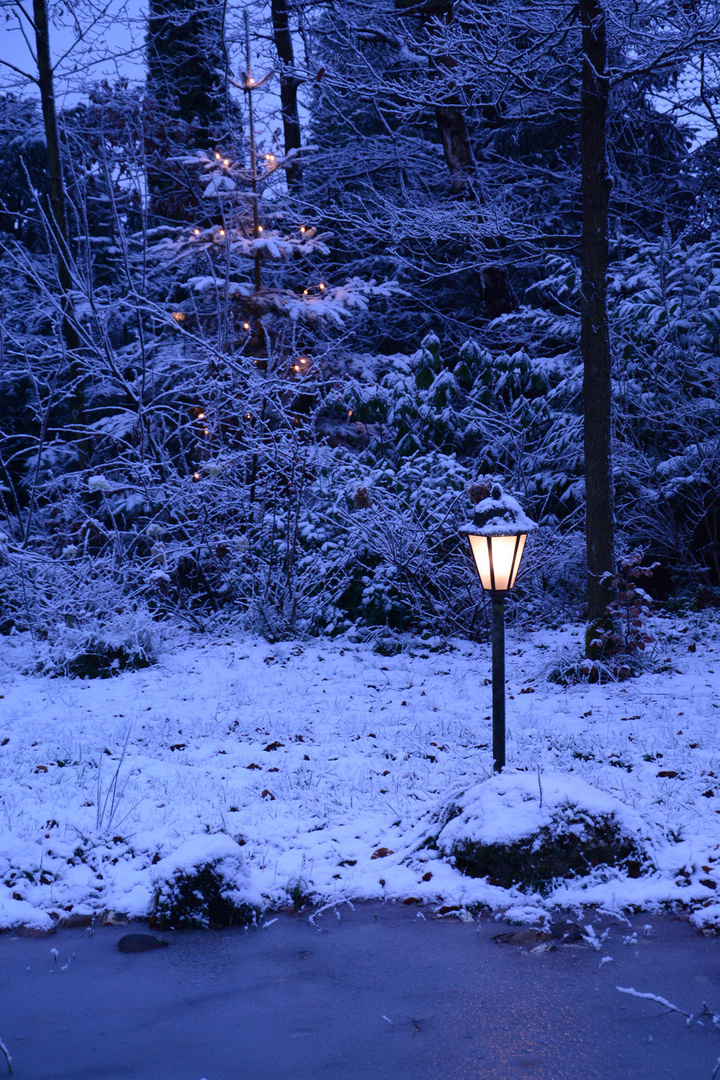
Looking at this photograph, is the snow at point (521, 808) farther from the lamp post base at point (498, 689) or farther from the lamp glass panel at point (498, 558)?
the lamp glass panel at point (498, 558)

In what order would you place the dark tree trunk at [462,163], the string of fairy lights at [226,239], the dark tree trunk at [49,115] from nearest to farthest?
1. the dark tree trunk at [49,115]
2. the string of fairy lights at [226,239]
3. the dark tree trunk at [462,163]

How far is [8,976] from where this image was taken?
303 centimetres

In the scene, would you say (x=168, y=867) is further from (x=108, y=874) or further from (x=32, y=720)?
(x=32, y=720)

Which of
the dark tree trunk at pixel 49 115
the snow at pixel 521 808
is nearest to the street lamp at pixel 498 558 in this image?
the snow at pixel 521 808

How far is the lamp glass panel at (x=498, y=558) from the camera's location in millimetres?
4246

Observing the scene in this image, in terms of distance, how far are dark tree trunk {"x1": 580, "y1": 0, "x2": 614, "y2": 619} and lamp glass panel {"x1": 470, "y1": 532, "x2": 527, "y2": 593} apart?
302 cm

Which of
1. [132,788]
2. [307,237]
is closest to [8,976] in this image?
[132,788]

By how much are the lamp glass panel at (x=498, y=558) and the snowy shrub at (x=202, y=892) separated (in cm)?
183

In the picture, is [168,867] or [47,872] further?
Result: [47,872]

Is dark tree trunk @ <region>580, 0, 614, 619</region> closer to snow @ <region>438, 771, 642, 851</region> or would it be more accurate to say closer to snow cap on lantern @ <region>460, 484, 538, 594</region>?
snow cap on lantern @ <region>460, 484, 538, 594</region>

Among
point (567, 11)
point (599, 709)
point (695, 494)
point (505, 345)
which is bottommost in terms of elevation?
point (599, 709)

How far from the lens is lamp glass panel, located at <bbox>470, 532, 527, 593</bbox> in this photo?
4246 mm

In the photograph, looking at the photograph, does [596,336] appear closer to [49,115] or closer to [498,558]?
[498,558]

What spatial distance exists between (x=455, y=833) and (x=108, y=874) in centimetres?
158
